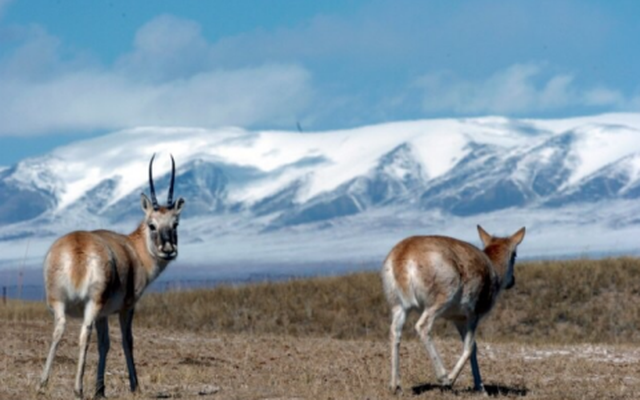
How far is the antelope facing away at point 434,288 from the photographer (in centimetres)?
1977

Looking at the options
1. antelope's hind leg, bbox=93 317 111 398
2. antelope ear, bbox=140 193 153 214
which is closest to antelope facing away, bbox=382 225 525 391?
antelope ear, bbox=140 193 153 214

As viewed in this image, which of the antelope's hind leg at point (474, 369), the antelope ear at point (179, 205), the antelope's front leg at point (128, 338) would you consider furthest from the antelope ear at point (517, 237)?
the antelope's front leg at point (128, 338)

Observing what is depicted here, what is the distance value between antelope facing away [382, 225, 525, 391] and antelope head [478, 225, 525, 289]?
1189 millimetres

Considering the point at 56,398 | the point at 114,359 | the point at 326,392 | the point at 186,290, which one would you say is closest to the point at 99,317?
the point at 56,398

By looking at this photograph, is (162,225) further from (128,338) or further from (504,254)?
(504,254)

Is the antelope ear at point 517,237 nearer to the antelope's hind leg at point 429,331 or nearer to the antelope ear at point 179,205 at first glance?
the antelope's hind leg at point 429,331

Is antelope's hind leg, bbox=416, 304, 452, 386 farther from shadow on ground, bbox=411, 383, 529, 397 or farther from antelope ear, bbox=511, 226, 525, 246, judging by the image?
antelope ear, bbox=511, 226, 525, 246

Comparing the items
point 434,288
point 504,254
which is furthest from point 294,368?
point 434,288

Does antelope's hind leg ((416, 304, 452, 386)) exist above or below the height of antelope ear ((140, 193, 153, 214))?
below

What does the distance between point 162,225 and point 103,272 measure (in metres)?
1.64

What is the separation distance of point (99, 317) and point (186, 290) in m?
23.9

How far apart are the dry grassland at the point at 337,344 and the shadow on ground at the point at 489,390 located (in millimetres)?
43

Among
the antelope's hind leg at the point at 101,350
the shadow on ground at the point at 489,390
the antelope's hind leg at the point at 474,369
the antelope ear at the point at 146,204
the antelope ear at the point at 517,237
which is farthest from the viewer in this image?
the antelope ear at the point at 517,237

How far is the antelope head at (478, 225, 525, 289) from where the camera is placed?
21.9 metres
